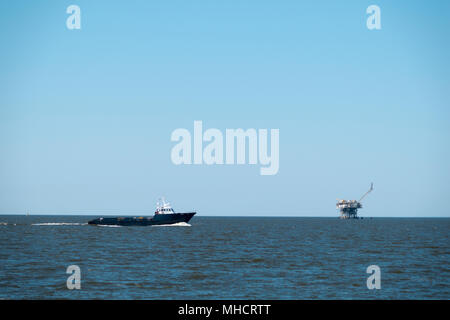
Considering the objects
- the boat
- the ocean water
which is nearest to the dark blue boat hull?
the boat

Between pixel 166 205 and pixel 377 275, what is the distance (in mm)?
107770

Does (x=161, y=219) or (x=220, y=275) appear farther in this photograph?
(x=161, y=219)

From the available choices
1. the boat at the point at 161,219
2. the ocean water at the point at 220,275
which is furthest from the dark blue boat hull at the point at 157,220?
the ocean water at the point at 220,275

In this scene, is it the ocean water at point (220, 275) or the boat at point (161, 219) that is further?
the boat at point (161, 219)

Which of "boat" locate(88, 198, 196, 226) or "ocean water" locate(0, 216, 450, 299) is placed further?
"boat" locate(88, 198, 196, 226)

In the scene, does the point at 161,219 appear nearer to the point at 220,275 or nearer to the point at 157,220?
Answer: the point at 157,220

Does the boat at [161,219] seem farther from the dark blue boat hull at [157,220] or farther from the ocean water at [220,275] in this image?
the ocean water at [220,275]

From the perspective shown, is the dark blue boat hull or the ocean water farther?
the dark blue boat hull

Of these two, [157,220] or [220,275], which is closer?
[220,275]

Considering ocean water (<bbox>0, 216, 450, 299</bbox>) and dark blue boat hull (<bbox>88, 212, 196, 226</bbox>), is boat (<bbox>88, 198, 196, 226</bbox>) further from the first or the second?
ocean water (<bbox>0, 216, 450, 299</bbox>)

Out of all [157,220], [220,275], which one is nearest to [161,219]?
[157,220]

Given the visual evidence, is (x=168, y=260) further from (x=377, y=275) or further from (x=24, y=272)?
(x=377, y=275)

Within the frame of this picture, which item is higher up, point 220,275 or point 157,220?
point 220,275
